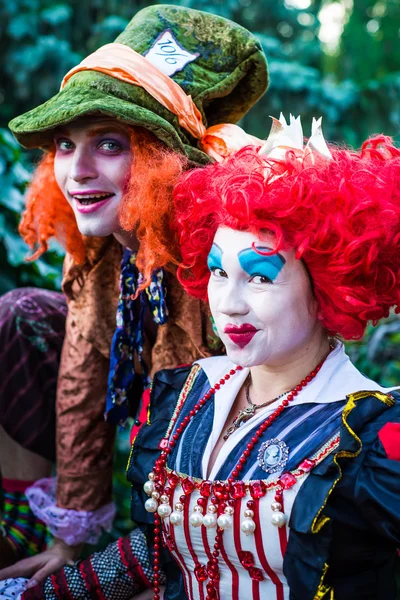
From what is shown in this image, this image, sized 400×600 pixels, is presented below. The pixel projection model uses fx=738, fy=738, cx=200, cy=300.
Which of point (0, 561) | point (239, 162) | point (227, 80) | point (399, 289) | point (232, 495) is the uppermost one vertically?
point (227, 80)

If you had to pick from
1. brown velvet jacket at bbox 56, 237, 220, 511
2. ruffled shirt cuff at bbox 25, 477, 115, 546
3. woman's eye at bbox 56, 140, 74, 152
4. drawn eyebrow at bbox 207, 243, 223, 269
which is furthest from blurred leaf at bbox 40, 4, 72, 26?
drawn eyebrow at bbox 207, 243, 223, 269

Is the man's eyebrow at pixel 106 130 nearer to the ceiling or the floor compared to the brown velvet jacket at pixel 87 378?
nearer to the ceiling

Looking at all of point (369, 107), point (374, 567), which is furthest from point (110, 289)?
point (369, 107)

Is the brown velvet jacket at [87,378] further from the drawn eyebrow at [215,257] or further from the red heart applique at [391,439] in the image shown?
the red heart applique at [391,439]

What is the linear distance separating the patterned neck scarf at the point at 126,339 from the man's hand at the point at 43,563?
1.23 feet

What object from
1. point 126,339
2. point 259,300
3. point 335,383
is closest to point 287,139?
point 259,300

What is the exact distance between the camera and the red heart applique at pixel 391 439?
126 centimetres

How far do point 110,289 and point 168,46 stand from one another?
0.68 meters

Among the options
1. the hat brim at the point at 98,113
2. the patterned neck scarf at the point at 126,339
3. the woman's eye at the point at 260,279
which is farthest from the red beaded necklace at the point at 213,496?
the hat brim at the point at 98,113

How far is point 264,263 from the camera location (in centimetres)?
136

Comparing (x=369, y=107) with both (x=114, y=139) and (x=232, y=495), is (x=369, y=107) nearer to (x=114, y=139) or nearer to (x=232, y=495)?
(x=114, y=139)

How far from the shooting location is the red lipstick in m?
1.39

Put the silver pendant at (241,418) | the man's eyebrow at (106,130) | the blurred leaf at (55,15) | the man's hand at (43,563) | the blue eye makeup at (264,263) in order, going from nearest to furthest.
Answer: the blue eye makeup at (264,263) → the silver pendant at (241,418) → the man's eyebrow at (106,130) → the man's hand at (43,563) → the blurred leaf at (55,15)

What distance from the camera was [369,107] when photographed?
5.35m
